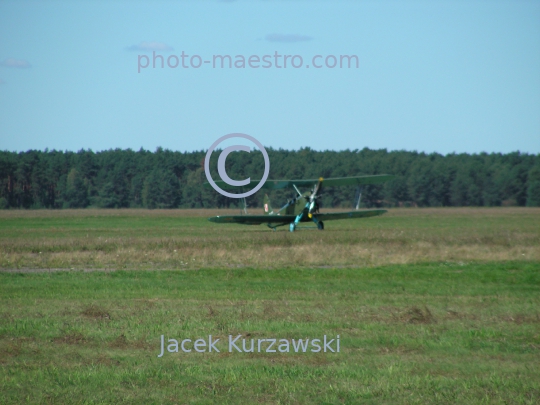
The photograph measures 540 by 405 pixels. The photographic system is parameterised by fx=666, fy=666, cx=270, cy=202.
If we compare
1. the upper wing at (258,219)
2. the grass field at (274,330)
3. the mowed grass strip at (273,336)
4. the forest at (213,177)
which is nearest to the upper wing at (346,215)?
the upper wing at (258,219)

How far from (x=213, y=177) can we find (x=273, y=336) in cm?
7059

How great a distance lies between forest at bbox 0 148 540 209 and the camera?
74.9 meters

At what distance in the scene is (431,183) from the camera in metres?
88.1

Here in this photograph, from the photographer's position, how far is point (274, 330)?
330 inches

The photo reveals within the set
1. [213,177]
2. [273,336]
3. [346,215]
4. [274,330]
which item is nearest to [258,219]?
[346,215]

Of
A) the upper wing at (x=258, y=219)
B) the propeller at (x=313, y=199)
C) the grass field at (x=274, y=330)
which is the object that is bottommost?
the grass field at (x=274, y=330)

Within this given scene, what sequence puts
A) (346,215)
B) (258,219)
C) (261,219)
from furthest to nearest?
(346,215) → (261,219) → (258,219)

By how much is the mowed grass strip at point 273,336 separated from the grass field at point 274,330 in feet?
0.07

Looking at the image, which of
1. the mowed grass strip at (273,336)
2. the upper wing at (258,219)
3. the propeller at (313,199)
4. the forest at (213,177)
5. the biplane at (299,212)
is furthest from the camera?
the forest at (213,177)

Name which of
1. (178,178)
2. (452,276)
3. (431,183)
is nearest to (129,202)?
(178,178)

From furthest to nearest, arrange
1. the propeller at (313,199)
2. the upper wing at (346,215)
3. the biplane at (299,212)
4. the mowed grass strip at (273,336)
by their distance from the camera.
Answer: the upper wing at (346,215)
the biplane at (299,212)
the propeller at (313,199)
the mowed grass strip at (273,336)

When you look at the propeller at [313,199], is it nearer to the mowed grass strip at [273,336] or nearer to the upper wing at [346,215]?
the upper wing at [346,215]

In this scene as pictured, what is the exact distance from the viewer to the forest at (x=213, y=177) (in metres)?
74.9

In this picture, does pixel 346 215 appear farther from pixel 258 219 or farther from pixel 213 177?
pixel 213 177
